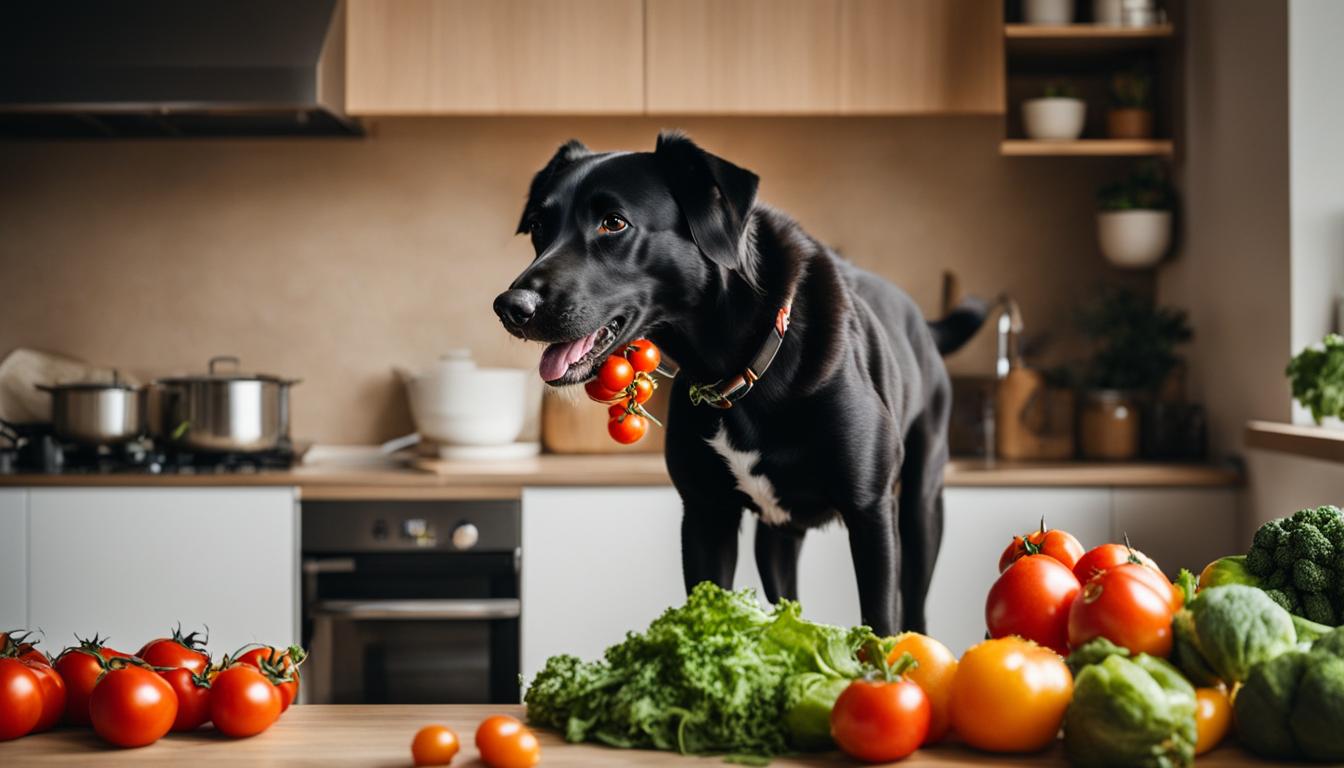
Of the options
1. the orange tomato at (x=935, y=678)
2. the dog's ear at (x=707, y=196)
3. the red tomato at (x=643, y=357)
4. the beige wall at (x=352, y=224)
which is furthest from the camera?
the beige wall at (x=352, y=224)

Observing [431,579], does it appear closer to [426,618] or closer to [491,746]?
[426,618]

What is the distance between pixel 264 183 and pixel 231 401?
78 centimetres

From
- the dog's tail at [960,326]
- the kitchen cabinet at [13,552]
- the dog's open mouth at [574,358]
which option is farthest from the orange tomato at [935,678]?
the kitchen cabinet at [13,552]

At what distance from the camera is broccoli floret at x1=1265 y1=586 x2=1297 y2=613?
97 cm

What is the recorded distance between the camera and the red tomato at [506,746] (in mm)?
857

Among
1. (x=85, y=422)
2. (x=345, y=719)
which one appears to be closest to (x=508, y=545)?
(x=85, y=422)

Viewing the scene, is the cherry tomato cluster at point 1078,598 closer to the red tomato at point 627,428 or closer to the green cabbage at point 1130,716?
the green cabbage at point 1130,716

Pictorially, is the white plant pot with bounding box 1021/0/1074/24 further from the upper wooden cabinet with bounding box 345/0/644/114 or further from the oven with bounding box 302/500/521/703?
the oven with bounding box 302/500/521/703

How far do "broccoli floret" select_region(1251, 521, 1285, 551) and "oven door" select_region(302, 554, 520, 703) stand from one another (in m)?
1.87

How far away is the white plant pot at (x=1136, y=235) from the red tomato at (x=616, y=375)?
228 centimetres

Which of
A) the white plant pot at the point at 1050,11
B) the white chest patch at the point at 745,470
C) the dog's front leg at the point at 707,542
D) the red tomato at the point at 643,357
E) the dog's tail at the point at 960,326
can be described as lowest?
the dog's front leg at the point at 707,542

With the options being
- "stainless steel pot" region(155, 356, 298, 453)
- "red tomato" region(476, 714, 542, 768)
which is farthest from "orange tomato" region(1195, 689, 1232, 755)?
"stainless steel pot" region(155, 356, 298, 453)

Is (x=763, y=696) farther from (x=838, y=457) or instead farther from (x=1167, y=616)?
(x=838, y=457)

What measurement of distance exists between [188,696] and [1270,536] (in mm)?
893
